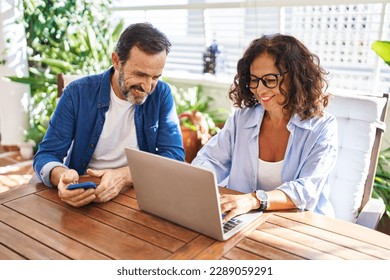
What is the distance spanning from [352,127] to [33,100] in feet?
11.3

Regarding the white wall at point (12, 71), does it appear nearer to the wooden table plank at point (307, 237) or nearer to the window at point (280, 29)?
the window at point (280, 29)

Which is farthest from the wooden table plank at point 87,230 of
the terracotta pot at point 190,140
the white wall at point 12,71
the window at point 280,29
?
the white wall at point 12,71

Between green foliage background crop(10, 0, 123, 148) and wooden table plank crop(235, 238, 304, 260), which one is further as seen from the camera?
green foliage background crop(10, 0, 123, 148)

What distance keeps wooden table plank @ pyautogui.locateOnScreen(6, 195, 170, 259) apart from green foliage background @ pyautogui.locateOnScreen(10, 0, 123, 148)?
9.45 feet

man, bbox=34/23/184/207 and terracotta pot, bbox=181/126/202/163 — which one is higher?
man, bbox=34/23/184/207

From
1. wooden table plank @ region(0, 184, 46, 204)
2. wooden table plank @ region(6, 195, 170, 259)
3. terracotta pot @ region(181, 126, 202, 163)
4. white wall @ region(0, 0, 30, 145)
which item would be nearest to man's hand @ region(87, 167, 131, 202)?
wooden table plank @ region(6, 195, 170, 259)

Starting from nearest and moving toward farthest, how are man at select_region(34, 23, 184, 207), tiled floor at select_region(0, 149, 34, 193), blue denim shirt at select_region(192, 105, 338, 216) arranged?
blue denim shirt at select_region(192, 105, 338, 216)
man at select_region(34, 23, 184, 207)
tiled floor at select_region(0, 149, 34, 193)

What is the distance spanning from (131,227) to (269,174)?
2.20ft

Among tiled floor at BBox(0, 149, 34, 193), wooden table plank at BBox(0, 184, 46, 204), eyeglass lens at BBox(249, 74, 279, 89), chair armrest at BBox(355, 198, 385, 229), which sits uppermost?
eyeglass lens at BBox(249, 74, 279, 89)

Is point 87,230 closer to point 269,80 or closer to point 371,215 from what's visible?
point 269,80

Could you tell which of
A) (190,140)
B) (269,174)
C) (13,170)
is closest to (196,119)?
(190,140)

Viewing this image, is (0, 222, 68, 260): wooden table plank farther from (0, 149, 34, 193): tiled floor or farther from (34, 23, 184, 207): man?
(0, 149, 34, 193): tiled floor

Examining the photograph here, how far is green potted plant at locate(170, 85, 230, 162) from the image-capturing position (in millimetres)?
3256
